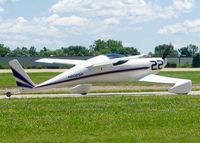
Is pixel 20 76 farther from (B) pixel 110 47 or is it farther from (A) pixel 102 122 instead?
(B) pixel 110 47

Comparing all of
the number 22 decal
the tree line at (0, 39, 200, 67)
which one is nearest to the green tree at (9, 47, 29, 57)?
the tree line at (0, 39, 200, 67)

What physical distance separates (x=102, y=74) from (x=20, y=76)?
441 centimetres

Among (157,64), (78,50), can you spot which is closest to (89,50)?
(78,50)

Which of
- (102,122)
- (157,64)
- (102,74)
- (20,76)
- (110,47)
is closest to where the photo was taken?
(102,122)

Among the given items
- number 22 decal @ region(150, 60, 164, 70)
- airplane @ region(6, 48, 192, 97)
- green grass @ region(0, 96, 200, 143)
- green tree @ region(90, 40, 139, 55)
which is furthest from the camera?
green tree @ region(90, 40, 139, 55)

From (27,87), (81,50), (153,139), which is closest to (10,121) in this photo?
(153,139)

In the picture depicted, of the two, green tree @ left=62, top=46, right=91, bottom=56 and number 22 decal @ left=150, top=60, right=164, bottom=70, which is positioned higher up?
green tree @ left=62, top=46, right=91, bottom=56

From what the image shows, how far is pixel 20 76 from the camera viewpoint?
2645 centimetres

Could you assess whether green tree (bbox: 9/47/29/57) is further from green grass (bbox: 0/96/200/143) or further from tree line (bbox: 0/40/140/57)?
green grass (bbox: 0/96/200/143)

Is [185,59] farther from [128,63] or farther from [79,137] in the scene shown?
[79,137]

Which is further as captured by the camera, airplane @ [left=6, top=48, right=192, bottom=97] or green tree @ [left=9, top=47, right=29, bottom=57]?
green tree @ [left=9, top=47, right=29, bottom=57]

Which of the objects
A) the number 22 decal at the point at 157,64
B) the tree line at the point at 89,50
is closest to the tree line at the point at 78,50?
the tree line at the point at 89,50

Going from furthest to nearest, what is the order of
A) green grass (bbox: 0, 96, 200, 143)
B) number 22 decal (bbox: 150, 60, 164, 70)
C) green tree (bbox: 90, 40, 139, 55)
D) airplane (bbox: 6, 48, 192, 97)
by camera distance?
green tree (bbox: 90, 40, 139, 55) < number 22 decal (bbox: 150, 60, 164, 70) < airplane (bbox: 6, 48, 192, 97) < green grass (bbox: 0, 96, 200, 143)

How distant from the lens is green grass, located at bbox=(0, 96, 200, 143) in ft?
40.2
